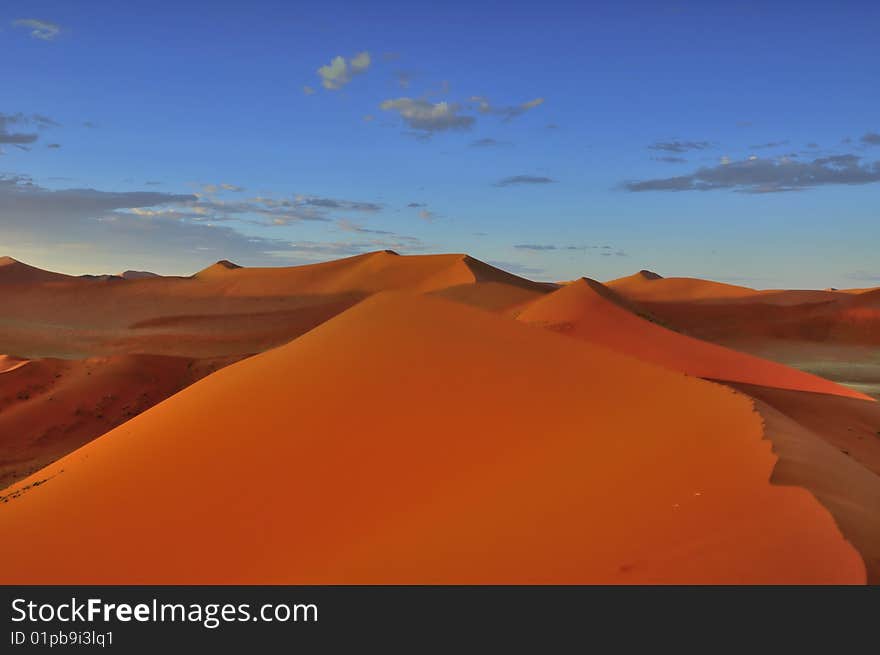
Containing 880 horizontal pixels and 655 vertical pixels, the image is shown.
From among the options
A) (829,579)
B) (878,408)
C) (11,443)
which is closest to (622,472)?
(829,579)

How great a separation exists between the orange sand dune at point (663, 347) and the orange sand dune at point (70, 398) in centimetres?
1529

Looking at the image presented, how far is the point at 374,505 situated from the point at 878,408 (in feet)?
56.9

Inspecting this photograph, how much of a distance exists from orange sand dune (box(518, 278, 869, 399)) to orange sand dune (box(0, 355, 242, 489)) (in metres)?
15.3

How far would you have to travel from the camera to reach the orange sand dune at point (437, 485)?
5055 mm

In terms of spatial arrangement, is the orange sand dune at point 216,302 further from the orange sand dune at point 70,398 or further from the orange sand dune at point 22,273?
the orange sand dune at point 70,398


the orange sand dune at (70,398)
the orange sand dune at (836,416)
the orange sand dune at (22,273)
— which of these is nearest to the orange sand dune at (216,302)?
the orange sand dune at (22,273)
